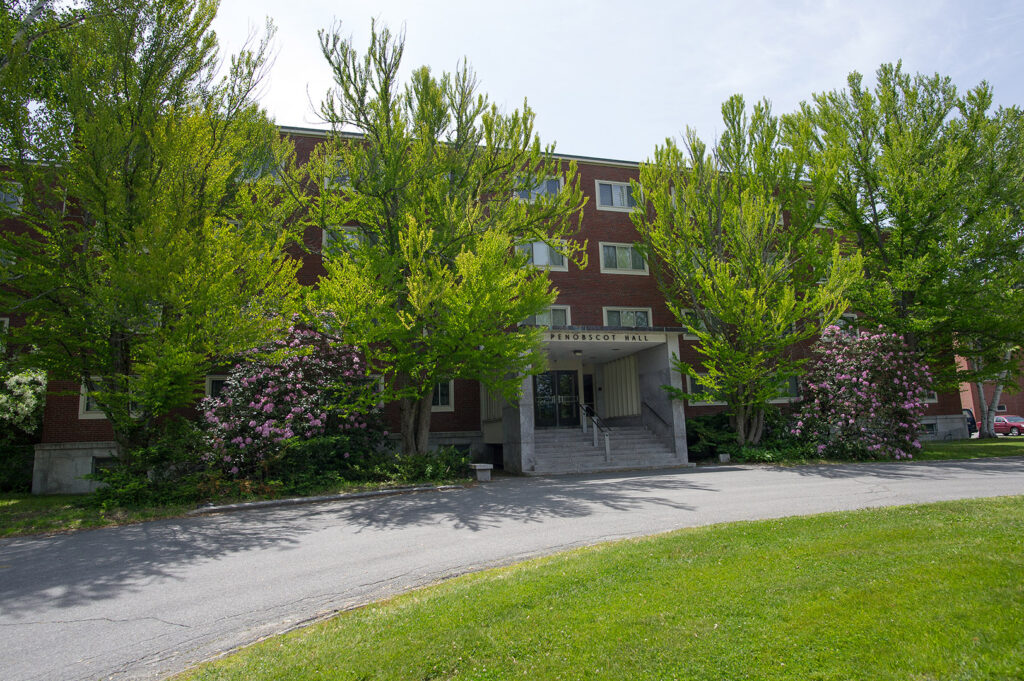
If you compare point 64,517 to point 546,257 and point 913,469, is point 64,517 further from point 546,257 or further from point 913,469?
point 913,469

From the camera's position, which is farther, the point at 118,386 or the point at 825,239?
the point at 825,239

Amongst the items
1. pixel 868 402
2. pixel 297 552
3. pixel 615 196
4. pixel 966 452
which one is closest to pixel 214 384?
pixel 297 552

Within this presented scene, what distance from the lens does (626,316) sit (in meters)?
24.9

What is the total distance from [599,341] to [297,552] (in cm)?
1342

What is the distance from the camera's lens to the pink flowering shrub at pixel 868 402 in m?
19.5

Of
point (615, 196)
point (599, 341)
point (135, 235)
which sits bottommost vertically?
point (599, 341)

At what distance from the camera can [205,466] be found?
13.8m

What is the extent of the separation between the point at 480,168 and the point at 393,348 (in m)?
6.05

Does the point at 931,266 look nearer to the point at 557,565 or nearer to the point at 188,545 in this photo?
the point at 557,565

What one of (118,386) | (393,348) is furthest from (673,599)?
(118,386)

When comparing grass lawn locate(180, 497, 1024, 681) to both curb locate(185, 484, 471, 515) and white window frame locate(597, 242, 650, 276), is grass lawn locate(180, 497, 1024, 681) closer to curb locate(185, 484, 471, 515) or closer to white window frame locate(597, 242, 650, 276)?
curb locate(185, 484, 471, 515)

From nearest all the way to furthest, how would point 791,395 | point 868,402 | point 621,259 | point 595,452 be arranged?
point 595,452, point 868,402, point 791,395, point 621,259

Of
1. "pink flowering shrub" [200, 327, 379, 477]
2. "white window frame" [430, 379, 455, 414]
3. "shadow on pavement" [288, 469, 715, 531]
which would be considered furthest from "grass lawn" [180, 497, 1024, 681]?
"white window frame" [430, 379, 455, 414]

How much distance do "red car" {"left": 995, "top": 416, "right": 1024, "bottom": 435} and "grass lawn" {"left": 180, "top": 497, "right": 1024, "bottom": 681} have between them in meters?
41.0
